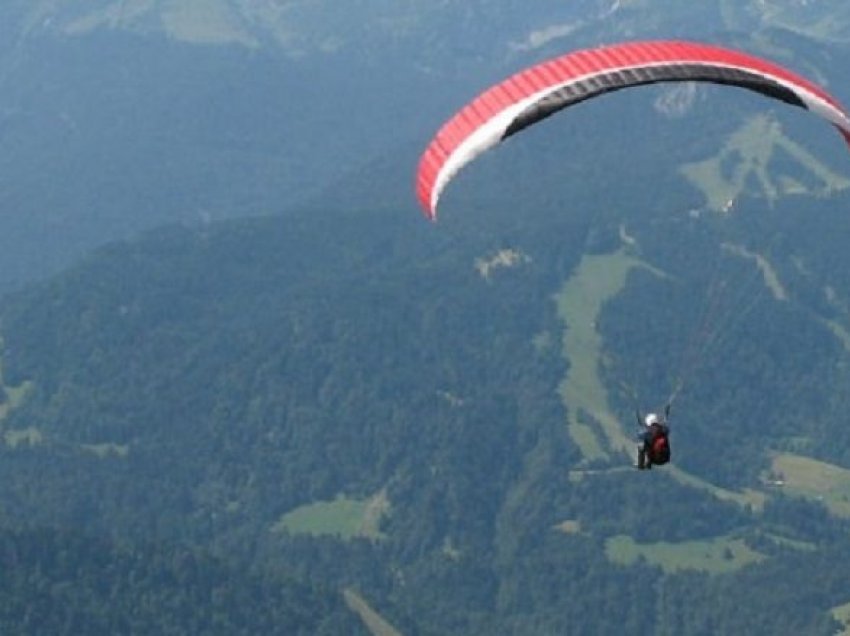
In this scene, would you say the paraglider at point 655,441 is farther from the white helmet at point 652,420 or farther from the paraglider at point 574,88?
the paraglider at point 574,88

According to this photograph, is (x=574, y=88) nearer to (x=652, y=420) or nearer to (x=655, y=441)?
(x=652, y=420)

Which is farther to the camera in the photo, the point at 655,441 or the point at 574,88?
the point at 655,441

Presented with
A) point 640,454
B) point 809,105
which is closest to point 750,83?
point 809,105

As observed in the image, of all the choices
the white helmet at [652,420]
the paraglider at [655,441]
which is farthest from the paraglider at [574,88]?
the paraglider at [655,441]

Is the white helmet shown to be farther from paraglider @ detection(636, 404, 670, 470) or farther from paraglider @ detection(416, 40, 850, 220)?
paraglider @ detection(416, 40, 850, 220)

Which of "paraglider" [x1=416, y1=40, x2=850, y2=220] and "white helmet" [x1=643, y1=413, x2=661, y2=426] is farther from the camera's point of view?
"white helmet" [x1=643, y1=413, x2=661, y2=426]

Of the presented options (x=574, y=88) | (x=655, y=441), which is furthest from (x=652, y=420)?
(x=574, y=88)

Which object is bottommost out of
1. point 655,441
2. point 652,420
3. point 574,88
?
point 655,441

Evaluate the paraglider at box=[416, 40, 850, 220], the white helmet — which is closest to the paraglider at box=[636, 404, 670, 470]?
the white helmet

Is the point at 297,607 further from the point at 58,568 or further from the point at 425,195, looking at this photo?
the point at 425,195
